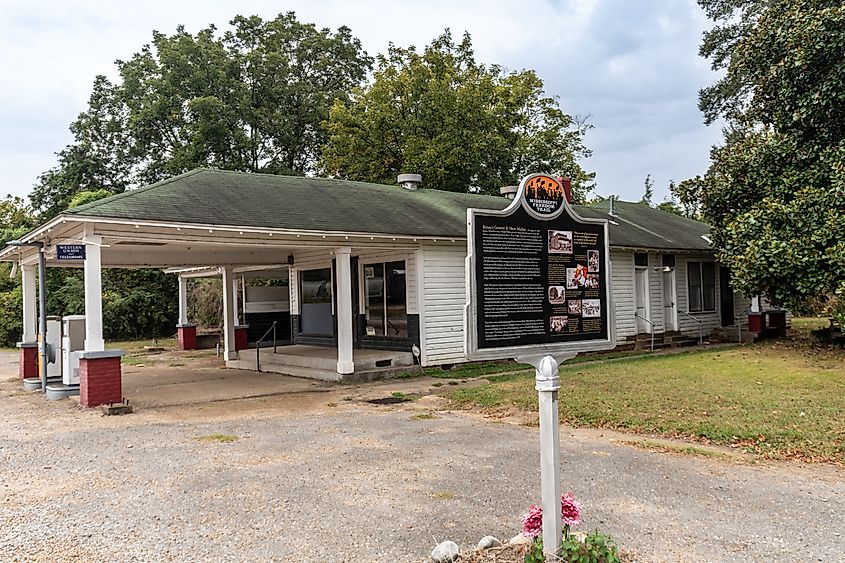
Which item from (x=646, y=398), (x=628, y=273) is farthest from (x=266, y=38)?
(x=646, y=398)

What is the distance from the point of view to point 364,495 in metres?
5.39

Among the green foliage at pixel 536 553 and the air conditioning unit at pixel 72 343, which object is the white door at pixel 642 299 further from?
the green foliage at pixel 536 553

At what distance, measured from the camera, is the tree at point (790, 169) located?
13.3 metres

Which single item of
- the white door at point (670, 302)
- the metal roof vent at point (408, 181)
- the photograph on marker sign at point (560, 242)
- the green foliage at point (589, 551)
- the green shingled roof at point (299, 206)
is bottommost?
the green foliage at point (589, 551)

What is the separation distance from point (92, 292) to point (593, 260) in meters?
7.96

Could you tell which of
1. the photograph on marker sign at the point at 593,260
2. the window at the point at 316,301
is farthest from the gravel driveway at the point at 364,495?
the window at the point at 316,301

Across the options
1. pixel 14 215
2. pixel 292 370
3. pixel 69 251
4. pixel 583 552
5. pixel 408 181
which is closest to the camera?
A: pixel 583 552

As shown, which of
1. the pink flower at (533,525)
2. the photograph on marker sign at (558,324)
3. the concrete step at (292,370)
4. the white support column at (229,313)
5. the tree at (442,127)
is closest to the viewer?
the pink flower at (533,525)

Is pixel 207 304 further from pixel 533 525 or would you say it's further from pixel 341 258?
pixel 533 525

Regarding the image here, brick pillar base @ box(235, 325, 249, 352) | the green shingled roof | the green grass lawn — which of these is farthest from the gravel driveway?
brick pillar base @ box(235, 325, 249, 352)

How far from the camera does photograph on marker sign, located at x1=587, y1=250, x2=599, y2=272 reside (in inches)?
196

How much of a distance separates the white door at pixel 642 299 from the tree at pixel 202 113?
17.4 meters

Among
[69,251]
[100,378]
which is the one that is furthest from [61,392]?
[69,251]

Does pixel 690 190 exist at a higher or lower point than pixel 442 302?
higher
